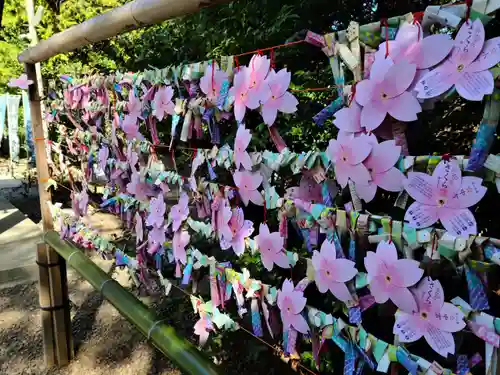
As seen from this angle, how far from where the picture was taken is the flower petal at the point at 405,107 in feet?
2.19

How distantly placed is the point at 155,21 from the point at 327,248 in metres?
0.78

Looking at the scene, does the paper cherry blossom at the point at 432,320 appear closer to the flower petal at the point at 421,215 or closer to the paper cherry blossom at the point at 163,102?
the flower petal at the point at 421,215

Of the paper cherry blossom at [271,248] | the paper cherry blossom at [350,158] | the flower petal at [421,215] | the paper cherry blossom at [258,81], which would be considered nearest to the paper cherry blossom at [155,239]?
the paper cherry blossom at [271,248]

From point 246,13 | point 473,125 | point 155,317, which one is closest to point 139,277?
point 155,317

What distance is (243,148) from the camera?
97 cm

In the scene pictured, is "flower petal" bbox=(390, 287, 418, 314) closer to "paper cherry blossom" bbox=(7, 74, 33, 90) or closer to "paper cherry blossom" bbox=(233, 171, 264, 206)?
"paper cherry blossom" bbox=(233, 171, 264, 206)

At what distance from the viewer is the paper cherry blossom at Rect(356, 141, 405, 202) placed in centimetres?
70

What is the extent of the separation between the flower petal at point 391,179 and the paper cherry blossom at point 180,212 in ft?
2.03

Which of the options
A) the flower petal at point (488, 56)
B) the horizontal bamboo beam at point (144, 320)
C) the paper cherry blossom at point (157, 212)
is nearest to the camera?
the flower petal at point (488, 56)

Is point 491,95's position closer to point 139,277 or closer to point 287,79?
point 287,79

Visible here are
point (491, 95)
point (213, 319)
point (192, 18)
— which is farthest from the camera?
point (192, 18)

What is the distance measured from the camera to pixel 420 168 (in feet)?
2.27

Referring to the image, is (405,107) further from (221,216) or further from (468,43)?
(221,216)

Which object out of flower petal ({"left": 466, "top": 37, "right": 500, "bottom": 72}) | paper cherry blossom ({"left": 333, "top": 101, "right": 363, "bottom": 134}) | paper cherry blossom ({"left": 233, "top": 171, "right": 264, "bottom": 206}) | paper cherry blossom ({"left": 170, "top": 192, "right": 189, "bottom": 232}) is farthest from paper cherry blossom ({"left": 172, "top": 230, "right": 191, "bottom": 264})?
flower petal ({"left": 466, "top": 37, "right": 500, "bottom": 72})
